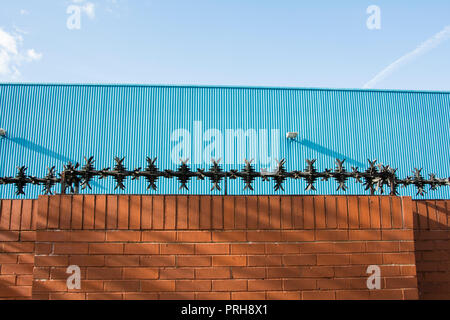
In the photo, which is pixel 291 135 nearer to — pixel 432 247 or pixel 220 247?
pixel 432 247

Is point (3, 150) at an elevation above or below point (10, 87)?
below

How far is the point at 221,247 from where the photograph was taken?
2.73m

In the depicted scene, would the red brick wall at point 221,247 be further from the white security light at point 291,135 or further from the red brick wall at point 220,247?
the white security light at point 291,135

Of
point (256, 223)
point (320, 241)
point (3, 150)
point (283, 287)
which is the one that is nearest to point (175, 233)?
point (256, 223)

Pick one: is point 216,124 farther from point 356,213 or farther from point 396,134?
point 356,213

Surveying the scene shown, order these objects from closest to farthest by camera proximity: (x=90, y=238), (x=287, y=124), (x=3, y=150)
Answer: (x=90, y=238) < (x=3, y=150) < (x=287, y=124)

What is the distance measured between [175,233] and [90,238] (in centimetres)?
64

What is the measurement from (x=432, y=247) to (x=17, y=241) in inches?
141

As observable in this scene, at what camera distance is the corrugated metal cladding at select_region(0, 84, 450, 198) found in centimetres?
1403

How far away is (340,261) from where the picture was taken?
2.78 metres

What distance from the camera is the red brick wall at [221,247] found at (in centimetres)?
266

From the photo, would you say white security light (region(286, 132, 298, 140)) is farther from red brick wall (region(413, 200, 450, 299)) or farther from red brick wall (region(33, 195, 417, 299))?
red brick wall (region(33, 195, 417, 299))

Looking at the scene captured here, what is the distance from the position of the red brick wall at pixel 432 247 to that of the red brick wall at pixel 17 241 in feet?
10.8

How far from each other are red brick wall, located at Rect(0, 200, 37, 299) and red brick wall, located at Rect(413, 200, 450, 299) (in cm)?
331
